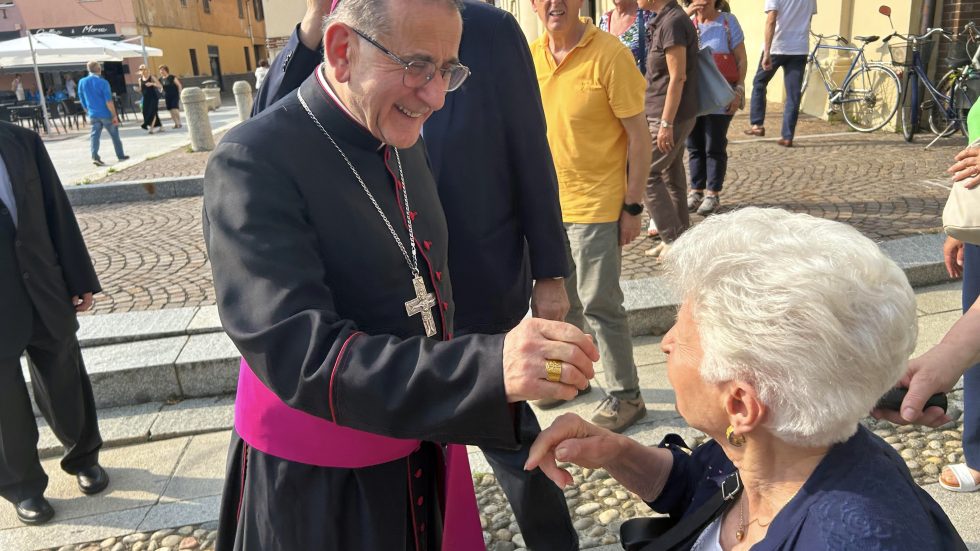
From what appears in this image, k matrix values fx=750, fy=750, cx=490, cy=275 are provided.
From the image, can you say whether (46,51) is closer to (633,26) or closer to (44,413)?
(633,26)

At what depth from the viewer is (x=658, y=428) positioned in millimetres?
3574

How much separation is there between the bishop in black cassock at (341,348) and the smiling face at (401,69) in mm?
11

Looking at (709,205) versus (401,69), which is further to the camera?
(709,205)

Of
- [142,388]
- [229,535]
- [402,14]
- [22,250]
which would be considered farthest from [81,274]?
[402,14]

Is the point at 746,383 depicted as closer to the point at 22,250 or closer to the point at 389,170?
the point at 389,170

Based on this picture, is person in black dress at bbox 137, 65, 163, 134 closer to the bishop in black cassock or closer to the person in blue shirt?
the person in blue shirt

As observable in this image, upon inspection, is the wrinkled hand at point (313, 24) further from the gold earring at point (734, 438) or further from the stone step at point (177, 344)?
the stone step at point (177, 344)

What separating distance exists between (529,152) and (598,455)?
3.88 ft

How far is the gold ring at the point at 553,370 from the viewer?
1.15 metres

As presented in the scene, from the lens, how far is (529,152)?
256 cm

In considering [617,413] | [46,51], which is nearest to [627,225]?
[617,413]

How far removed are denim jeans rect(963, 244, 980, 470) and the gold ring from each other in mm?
2243

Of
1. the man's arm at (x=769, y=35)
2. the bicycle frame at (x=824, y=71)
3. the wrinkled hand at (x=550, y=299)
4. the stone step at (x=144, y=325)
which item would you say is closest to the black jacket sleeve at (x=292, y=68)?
the wrinkled hand at (x=550, y=299)

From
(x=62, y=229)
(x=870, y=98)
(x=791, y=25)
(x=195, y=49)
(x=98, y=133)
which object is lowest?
(x=98, y=133)
